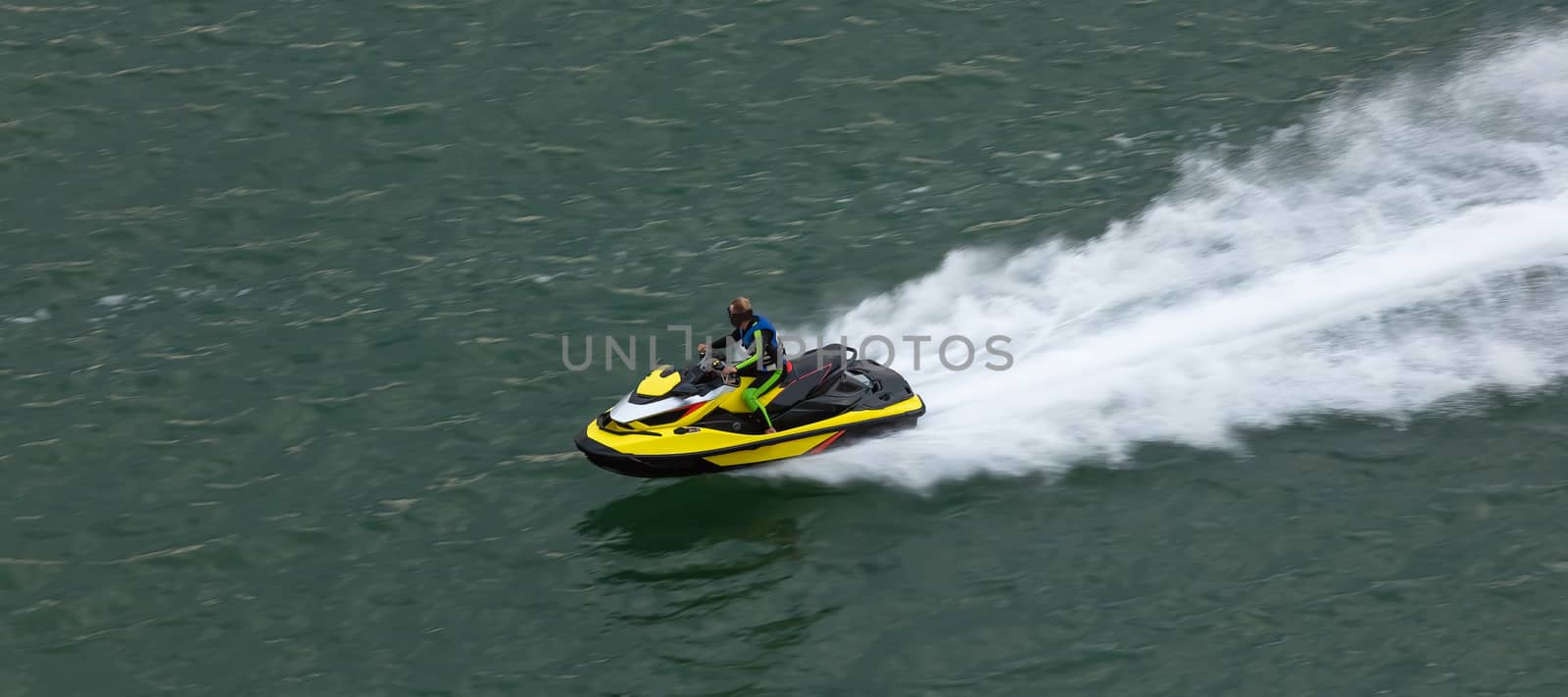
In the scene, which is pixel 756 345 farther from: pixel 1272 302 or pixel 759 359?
pixel 1272 302

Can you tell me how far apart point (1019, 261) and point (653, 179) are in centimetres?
665

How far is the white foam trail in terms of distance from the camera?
762 inches

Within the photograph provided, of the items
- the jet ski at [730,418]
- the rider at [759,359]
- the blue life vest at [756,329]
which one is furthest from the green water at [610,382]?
the blue life vest at [756,329]

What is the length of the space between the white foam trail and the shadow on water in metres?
0.58

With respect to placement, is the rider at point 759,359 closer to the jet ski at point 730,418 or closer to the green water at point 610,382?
the jet ski at point 730,418

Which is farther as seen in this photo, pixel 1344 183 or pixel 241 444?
pixel 1344 183

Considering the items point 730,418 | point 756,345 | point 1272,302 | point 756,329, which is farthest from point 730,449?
point 1272,302

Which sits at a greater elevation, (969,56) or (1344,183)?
(969,56)

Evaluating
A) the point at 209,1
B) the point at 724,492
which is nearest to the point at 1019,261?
the point at 724,492

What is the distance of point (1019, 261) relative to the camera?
903 inches

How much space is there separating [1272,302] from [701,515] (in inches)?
355

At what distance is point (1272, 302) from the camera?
21.3 m

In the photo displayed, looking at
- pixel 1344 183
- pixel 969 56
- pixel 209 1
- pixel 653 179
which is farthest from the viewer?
pixel 209 1

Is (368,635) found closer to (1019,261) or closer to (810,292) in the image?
(810,292)
